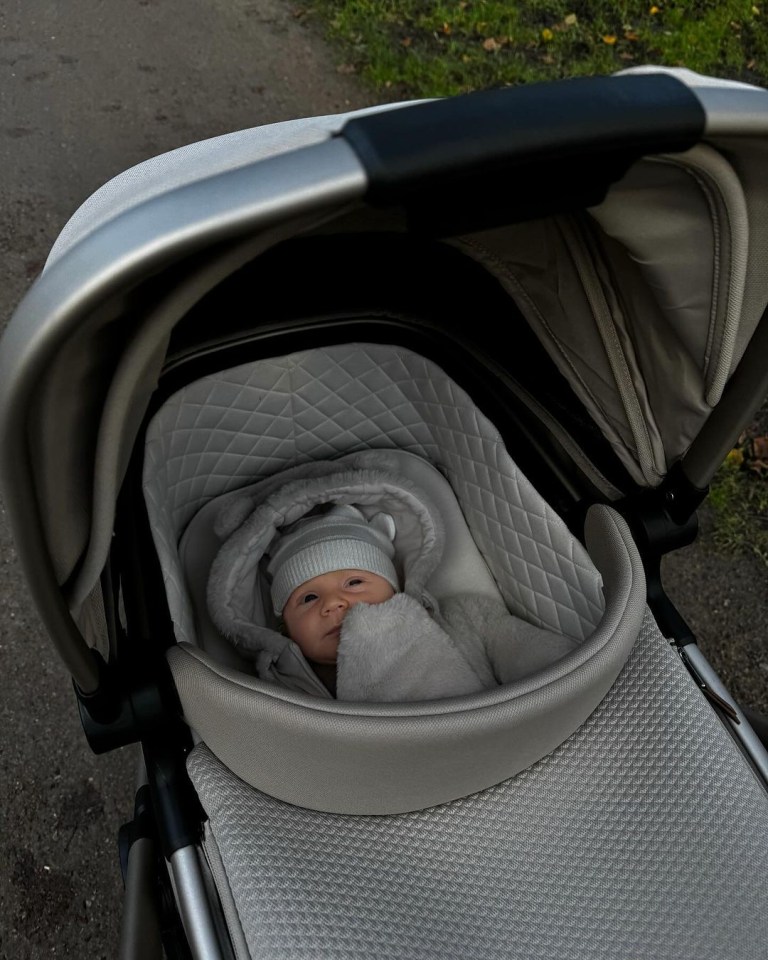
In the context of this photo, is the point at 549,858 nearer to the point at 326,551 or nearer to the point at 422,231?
the point at 326,551

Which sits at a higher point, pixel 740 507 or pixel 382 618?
pixel 382 618

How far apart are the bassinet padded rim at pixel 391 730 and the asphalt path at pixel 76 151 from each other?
28.4 inches

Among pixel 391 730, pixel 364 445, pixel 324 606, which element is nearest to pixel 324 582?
pixel 324 606

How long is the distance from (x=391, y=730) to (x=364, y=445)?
2.63 feet

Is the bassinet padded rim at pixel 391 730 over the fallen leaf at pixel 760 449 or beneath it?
over

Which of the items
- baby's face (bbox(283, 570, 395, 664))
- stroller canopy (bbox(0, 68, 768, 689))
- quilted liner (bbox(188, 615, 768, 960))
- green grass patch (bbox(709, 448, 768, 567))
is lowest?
green grass patch (bbox(709, 448, 768, 567))

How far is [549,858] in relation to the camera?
1.10m

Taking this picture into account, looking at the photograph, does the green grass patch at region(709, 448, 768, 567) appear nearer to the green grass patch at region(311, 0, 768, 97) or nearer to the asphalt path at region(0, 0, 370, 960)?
the asphalt path at region(0, 0, 370, 960)

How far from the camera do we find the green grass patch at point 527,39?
9.98ft

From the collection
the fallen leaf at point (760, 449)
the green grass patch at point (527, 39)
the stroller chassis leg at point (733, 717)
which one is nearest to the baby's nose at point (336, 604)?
the stroller chassis leg at point (733, 717)

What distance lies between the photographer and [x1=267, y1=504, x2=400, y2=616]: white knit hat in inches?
58.1

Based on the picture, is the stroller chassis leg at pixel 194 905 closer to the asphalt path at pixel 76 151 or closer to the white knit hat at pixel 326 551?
the white knit hat at pixel 326 551

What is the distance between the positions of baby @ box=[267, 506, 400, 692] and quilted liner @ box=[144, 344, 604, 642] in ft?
0.63

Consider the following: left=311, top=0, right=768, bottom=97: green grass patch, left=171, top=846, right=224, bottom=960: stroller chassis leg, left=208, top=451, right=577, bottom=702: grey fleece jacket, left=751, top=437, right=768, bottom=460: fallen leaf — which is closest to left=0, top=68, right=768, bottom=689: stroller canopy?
left=171, top=846, right=224, bottom=960: stroller chassis leg
